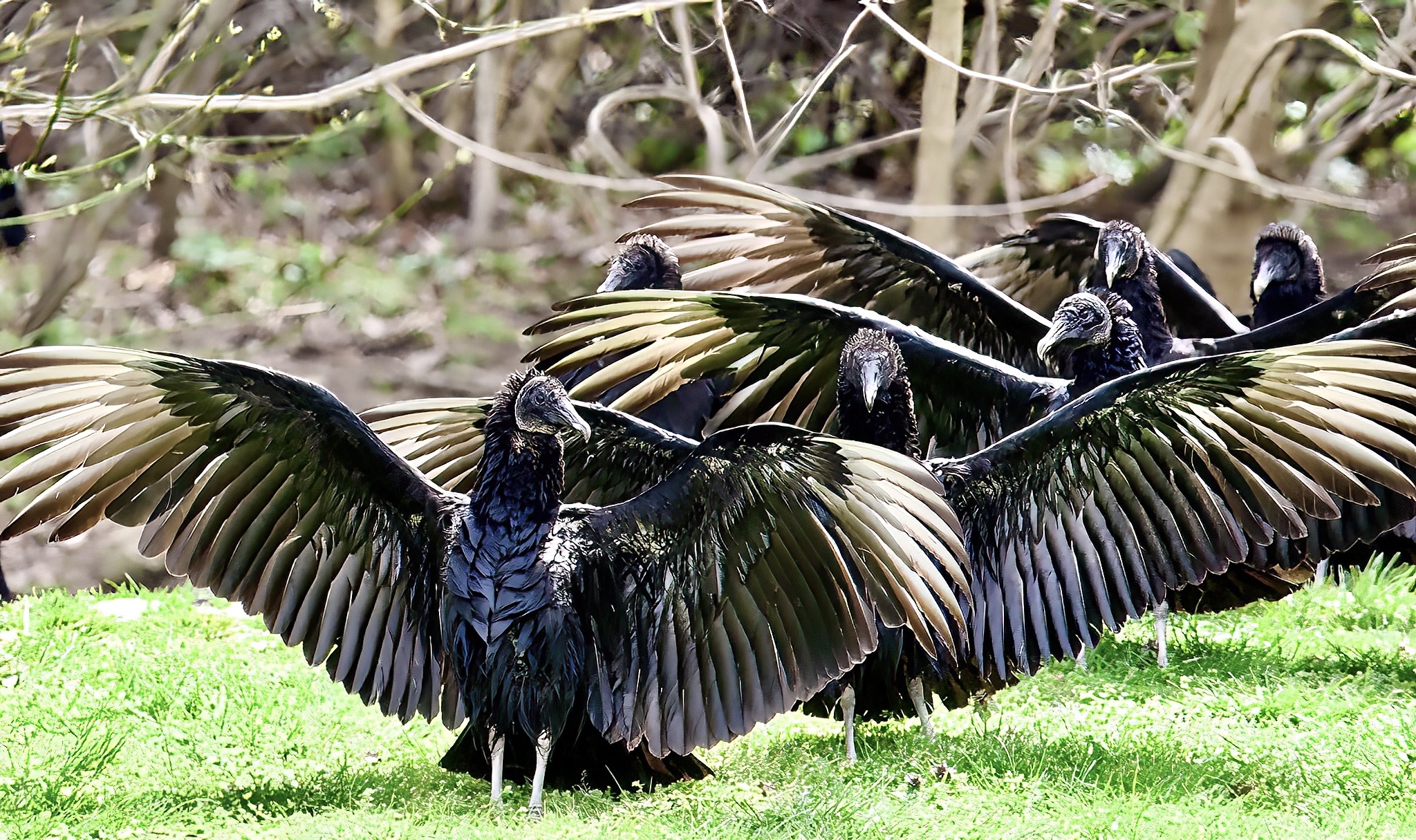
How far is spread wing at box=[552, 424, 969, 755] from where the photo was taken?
312 cm

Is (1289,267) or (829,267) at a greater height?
(829,267)

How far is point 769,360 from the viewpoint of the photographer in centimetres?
443

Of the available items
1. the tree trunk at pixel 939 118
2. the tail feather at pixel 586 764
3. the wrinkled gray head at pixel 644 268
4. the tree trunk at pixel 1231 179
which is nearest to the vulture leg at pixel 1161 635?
the tail feather at pixel 586 764

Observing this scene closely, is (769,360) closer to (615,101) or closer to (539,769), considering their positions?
(539,769)

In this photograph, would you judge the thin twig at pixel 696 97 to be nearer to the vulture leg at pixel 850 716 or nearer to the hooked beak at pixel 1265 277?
the hooked beak at pixel 1265 277

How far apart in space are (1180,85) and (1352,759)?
6.00 meters

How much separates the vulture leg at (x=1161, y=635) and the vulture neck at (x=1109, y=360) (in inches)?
32.9

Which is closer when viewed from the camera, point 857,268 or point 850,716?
point 850,716

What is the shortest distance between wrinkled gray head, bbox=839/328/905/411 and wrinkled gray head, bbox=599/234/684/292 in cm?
155

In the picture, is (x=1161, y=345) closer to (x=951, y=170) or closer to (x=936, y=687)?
(x=936, y=687)

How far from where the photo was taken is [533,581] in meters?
3.33

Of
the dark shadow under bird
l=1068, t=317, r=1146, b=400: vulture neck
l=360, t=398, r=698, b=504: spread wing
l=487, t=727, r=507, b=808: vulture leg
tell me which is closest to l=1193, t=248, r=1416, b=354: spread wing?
l=1068, t=317, r=1146, b=400: vulture neck

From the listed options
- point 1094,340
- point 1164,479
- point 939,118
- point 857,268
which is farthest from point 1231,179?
point 1164,479

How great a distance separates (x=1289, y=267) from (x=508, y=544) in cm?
372
